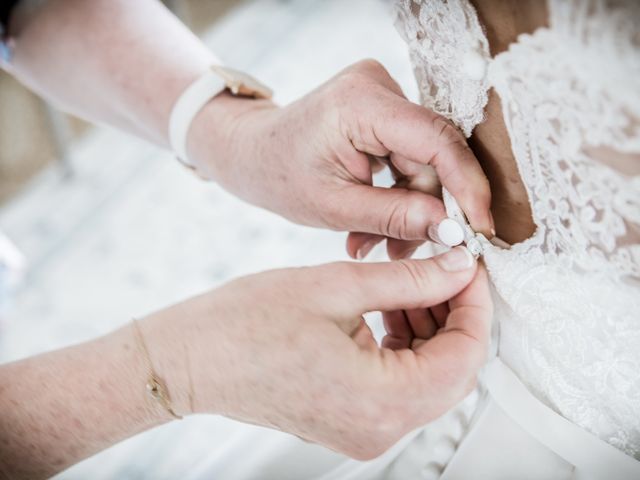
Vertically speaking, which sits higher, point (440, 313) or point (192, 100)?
point (192, 100)

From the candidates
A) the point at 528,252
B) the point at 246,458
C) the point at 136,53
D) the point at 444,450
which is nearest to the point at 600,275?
the point at 528,252

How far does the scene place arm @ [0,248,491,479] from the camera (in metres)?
0.56

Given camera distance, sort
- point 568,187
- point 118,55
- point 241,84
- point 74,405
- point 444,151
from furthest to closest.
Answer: point 118,55
point 241,84
point 74,405
point 444,151
point 568,187

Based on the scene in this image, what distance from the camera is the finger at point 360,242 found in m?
0.80

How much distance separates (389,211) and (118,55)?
0.62 m

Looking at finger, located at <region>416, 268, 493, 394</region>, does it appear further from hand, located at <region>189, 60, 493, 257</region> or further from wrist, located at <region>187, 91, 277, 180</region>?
wrist, located at <region>187, 91, 277, 180</region>

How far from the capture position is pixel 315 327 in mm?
568

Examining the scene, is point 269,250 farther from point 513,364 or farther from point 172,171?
point 513,364

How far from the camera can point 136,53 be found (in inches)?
39.4

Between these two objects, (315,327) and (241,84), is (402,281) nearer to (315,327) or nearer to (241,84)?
(315,327)

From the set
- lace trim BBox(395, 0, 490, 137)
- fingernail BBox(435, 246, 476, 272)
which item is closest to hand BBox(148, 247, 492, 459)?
fingernail BBox(435, 246, 476, 272)

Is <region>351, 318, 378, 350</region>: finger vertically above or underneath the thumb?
above

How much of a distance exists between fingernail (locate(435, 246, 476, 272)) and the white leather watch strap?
509mm

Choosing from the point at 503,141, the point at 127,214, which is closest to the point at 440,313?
the point at 503,141
